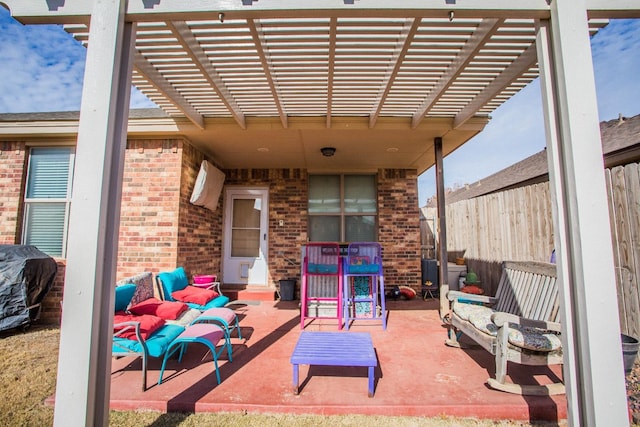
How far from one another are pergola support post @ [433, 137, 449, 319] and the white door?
379 cm

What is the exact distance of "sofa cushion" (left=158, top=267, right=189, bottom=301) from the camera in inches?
166

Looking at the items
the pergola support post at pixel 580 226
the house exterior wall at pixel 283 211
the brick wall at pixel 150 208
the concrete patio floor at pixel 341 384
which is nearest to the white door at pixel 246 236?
the house exterior wall at pixel 283 211

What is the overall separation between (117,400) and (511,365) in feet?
12.2

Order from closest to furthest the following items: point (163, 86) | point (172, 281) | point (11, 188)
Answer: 1. point (163, 86)
2. point (172, 281)
3. point (11, 188)

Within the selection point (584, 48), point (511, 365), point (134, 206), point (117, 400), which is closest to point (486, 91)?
point (584, 48)

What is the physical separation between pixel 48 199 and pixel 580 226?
710cm

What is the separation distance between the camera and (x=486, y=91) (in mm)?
3803

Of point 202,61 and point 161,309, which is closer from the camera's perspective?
point 202,61

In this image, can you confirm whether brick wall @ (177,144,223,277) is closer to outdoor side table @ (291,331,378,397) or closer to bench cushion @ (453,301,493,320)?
outdoor side table @ (291,331,378,397)

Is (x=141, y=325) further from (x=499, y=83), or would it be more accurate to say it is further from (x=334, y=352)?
(x=499, y=83)

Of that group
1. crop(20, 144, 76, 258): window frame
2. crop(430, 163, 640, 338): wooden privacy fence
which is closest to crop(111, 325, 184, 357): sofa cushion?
crop(20, 144, 76, 258): window frame

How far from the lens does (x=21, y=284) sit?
431 cm

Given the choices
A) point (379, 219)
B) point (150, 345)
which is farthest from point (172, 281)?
point (379, 219)

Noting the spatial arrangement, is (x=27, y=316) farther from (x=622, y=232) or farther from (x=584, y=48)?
(x=622, y=232)
